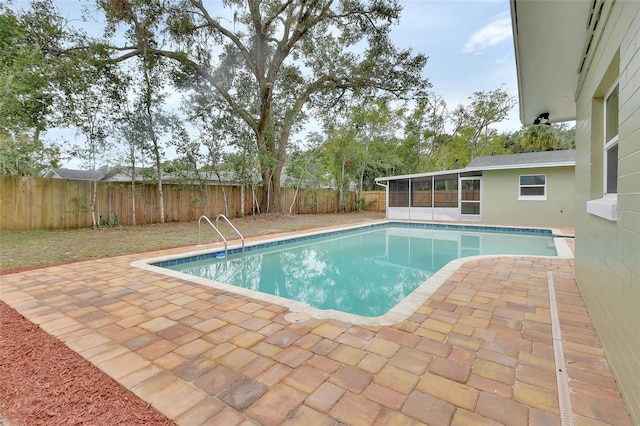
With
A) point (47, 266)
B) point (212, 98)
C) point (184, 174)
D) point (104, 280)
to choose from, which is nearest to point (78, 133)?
point (184, 174)

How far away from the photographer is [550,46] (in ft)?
9.13

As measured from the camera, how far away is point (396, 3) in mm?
10414

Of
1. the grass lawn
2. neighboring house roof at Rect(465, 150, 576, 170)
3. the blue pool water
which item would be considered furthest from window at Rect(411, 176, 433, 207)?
the grass lawn

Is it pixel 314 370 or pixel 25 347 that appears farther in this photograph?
pixel 25 347

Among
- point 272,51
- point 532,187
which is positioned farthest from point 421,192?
point 272,51

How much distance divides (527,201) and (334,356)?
39.9ft

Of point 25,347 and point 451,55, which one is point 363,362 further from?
point 451,55

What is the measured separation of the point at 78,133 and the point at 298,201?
1011 centimetres

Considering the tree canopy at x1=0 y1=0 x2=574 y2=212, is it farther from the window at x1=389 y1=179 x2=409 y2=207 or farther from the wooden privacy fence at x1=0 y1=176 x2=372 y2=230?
the window at x1=389 y1=179 x2=409 y2=207

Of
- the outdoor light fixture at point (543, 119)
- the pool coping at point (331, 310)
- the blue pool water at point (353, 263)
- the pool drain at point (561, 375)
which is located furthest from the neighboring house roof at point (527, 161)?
the pool drain at point (561, 375)

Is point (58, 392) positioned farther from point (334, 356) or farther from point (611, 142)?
point (611, 142)

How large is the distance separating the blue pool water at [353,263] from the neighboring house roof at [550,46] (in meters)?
3.03

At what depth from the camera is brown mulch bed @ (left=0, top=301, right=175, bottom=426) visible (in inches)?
59.7

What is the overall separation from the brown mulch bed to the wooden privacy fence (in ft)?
26.4
